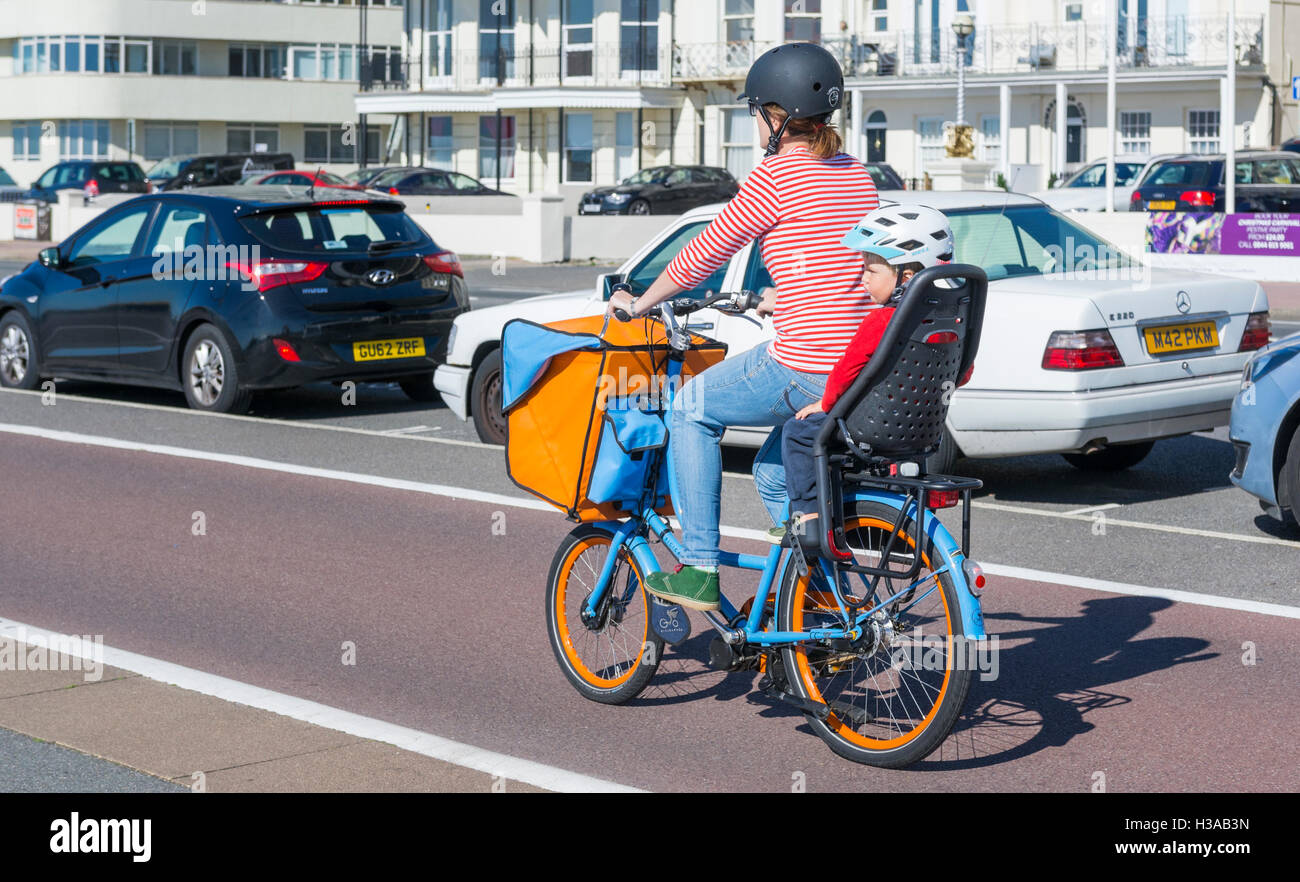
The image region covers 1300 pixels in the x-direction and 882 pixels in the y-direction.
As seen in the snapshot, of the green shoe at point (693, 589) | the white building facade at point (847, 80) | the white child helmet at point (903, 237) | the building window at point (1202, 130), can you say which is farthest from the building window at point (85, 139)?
the white child helmet at point (903, 237)

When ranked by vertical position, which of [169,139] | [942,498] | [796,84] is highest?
[169,139]

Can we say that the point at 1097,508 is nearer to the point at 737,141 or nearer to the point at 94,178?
the point at 94,178

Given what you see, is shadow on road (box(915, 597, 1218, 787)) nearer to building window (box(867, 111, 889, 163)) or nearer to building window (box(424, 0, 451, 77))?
→ building window (box(867, 111, 889, 163))

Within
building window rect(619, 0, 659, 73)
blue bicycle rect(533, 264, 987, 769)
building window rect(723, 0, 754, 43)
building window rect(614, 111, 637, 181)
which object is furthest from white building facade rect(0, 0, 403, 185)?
blue bicycle rect(533, 264, 987, 769)

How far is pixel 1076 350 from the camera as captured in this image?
30.0 feet

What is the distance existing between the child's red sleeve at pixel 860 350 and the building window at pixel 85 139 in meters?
75.0

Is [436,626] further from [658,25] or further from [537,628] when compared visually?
[658,25]

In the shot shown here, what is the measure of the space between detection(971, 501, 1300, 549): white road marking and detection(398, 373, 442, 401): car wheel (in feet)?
19.9

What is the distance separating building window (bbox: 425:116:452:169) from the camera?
65062 mm

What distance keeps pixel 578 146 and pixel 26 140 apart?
3006 cm

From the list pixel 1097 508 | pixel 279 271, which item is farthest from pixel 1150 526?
pixel 279 271

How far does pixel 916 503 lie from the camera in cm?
507

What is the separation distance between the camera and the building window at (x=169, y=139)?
7662 cm

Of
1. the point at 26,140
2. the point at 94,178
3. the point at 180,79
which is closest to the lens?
the point at 94,178
